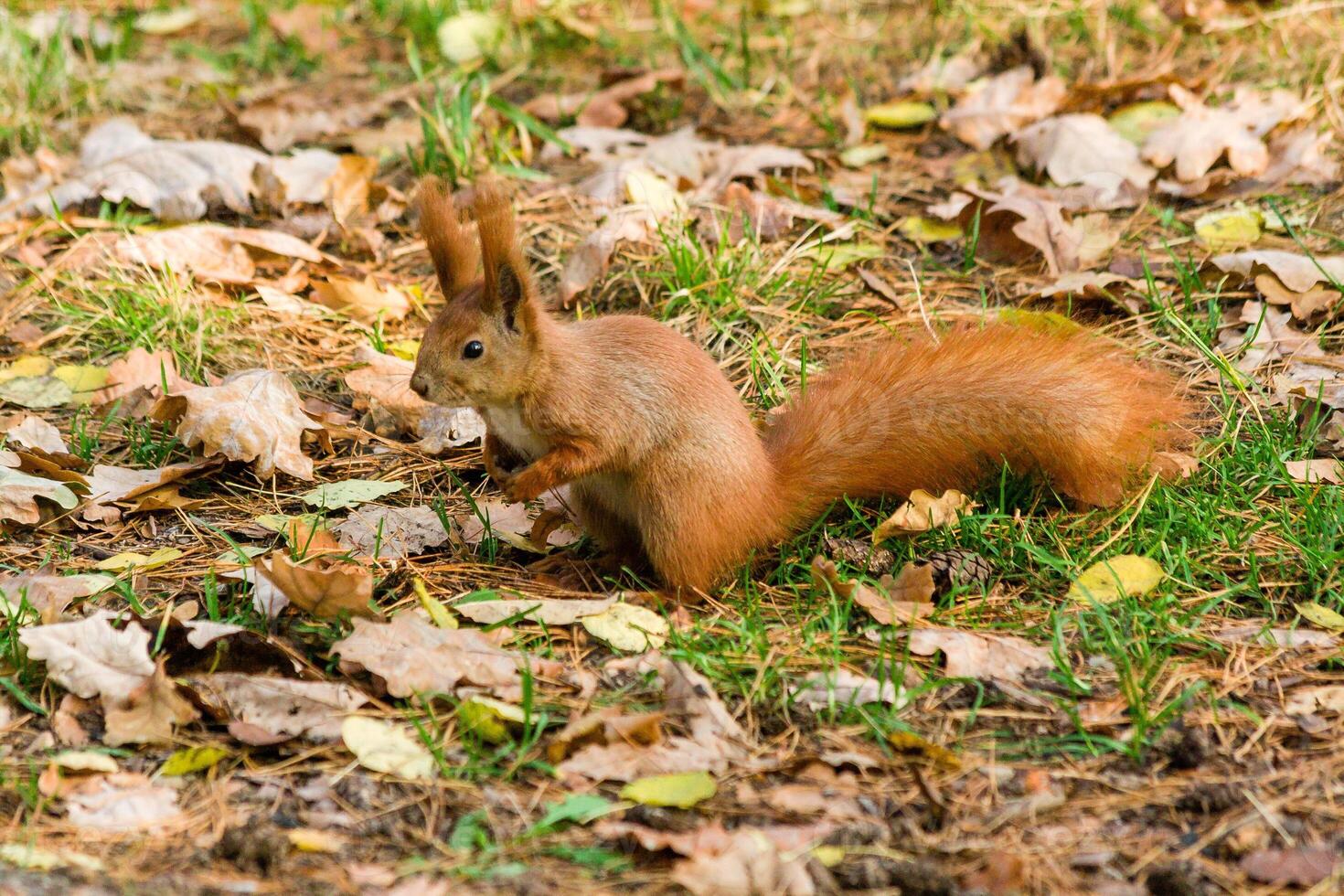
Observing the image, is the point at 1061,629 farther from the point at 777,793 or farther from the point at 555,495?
the point at 555,495

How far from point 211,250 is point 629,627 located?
1.92m

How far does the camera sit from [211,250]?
3566 millimetres

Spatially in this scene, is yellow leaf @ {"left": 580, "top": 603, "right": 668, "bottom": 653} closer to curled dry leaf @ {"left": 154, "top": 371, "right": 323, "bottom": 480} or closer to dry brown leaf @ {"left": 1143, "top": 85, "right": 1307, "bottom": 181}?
curled dry leaf @ {"left": 154, "top": 371, "right": 323, "bottom": 480}

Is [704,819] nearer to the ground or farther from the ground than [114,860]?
nearer to the ground

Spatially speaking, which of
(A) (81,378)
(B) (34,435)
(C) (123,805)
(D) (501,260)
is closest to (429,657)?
(C) (123,805)

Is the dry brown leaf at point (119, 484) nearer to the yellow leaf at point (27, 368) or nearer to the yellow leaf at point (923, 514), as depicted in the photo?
the yellow leaf at point (27, 368)

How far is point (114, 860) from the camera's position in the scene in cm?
167

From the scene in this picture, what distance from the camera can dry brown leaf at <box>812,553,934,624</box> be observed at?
2.26 m

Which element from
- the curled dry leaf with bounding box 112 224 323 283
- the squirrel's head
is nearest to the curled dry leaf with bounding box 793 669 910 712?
the squirrel's head

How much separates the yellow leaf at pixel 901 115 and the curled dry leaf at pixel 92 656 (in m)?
2.98

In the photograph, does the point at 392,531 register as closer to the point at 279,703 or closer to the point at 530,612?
the point at 530,612

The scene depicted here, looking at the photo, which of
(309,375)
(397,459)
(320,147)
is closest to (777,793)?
(397,459)

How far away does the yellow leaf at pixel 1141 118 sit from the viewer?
157 inches

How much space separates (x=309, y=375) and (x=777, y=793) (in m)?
1.87
